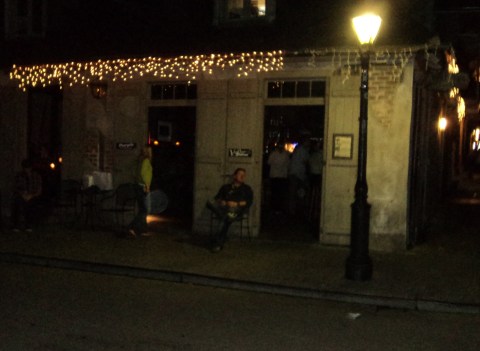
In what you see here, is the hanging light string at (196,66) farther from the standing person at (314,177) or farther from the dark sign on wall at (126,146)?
the standing person at (314,177)

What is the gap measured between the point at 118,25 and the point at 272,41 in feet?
13.7

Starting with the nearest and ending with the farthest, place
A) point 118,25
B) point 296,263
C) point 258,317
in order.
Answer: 1. point 258,317
2. point 296,263
3. point 118,25

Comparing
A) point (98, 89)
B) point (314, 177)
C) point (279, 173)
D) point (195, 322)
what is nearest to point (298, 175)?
point (314, 177)

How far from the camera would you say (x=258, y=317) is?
25.9ft

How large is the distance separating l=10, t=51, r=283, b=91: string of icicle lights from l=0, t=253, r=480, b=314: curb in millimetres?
4339

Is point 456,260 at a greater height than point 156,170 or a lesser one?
lesser

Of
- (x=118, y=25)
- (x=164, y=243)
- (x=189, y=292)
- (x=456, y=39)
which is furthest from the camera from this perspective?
(x=456, y=39)

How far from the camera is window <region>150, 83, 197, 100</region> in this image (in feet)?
45.2

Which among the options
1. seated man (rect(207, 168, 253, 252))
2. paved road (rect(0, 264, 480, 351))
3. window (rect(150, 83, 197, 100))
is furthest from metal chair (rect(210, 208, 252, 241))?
paved road (rect(0, 264, 480, 351))

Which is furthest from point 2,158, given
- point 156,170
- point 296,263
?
point 296,263

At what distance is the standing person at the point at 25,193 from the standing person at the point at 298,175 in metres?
5.79

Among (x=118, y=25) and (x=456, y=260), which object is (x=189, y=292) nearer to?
(x=456, y=260)

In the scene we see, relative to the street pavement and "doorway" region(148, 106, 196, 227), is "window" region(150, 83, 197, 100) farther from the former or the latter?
the street pavement

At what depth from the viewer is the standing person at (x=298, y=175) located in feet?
52.2
